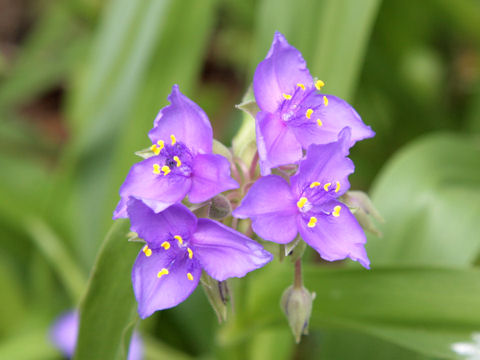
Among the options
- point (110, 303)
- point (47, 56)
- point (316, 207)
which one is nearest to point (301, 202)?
point (316, 207)

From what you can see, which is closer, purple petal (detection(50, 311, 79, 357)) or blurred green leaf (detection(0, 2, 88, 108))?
purple petal (detection(50, 311, 79, 357))

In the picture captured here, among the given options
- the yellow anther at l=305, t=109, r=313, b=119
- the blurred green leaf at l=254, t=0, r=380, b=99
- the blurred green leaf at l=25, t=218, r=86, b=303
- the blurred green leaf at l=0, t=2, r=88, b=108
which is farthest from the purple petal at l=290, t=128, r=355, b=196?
the blurred green leaf at l=0, t=2, r=88, b=108

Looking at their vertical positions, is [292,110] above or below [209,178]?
above

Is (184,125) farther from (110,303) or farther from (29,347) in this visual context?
(29,347)

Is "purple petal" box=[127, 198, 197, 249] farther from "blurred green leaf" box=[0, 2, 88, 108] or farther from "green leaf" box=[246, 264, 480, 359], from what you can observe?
"blurred green leaf" box=[0, 2, 88, 108]

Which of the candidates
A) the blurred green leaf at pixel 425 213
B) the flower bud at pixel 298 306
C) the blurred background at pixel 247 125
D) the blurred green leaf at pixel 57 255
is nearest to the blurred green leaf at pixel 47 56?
the blurred background at pixel 247 125
